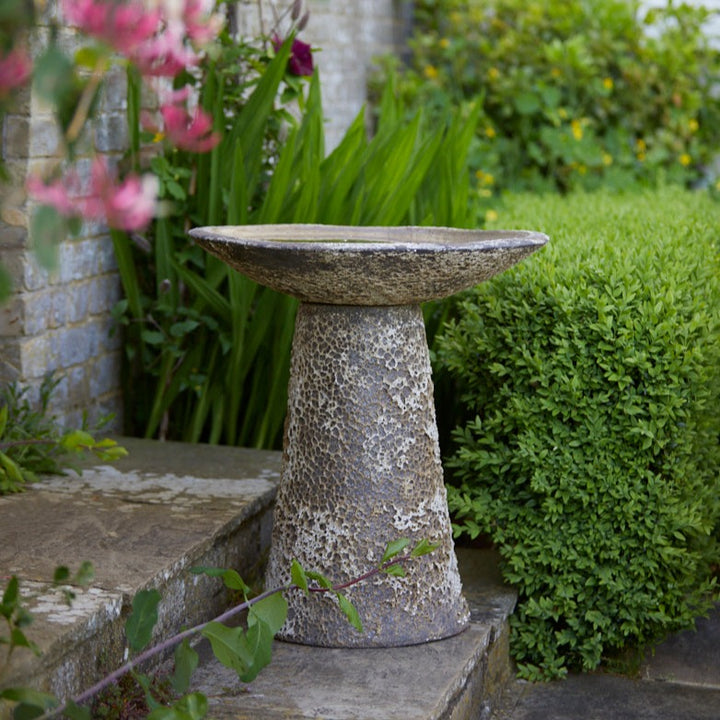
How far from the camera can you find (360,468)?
2729 mm

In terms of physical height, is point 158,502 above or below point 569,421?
below

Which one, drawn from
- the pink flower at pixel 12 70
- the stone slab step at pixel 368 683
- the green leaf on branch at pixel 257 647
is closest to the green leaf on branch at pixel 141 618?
the green leaf on branch at pixel 257 647

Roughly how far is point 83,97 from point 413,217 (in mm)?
2790

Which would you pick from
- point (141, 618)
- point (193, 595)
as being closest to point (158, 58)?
point (141, 618)

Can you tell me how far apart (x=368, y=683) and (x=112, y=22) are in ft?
5.70

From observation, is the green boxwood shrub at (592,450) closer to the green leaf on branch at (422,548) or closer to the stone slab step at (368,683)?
the stone slab step at (368,683)

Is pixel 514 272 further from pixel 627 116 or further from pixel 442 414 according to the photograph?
pixel 627 116

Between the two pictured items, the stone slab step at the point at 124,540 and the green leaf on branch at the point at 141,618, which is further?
the stone slab step at the point at 124,540

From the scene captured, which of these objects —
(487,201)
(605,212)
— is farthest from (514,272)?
(487,201)

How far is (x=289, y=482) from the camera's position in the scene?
2.82 meters

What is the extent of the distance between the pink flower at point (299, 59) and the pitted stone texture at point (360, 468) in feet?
4.84

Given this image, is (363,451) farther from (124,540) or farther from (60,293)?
(60,293)

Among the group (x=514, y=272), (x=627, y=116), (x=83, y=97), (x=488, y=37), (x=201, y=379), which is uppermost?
(x=488, y=37)

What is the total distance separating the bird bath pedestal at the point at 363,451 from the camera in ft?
8.84
